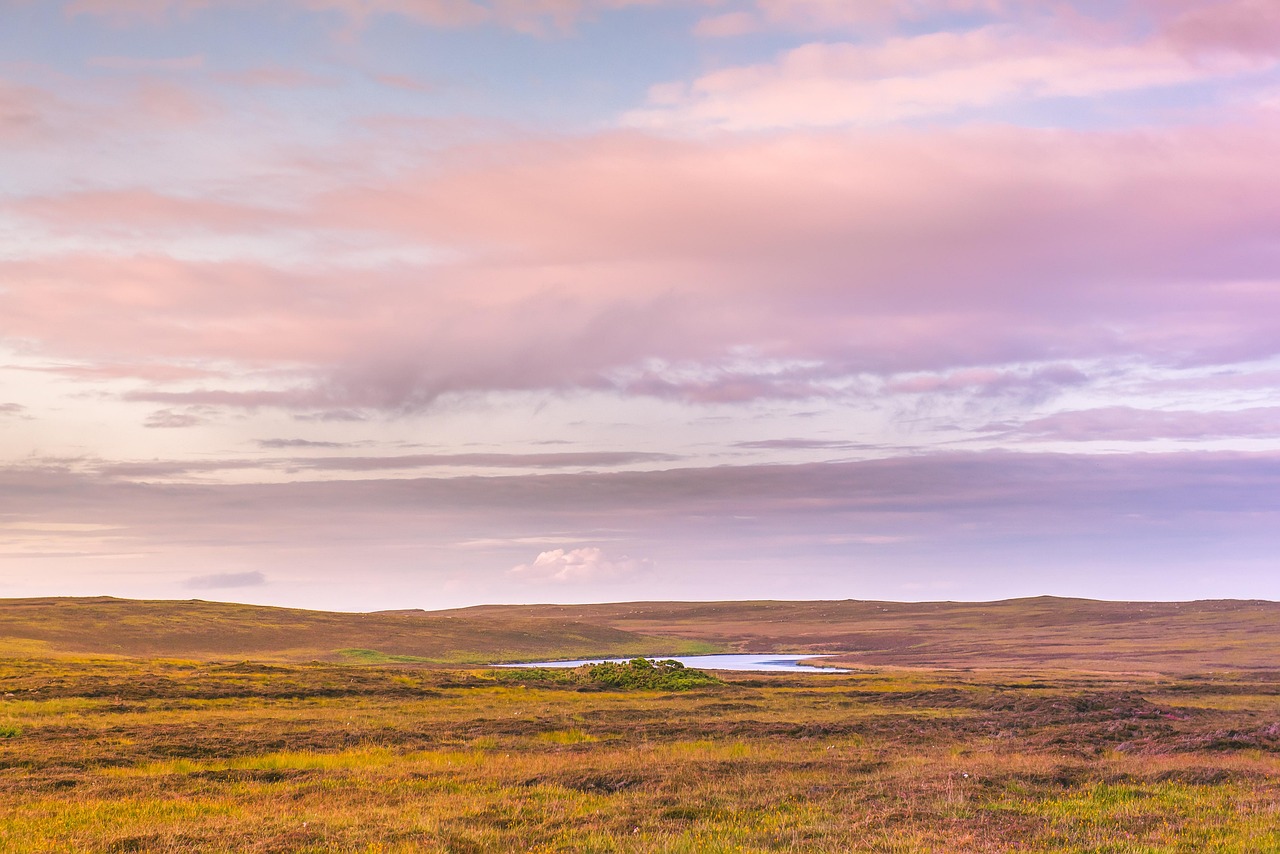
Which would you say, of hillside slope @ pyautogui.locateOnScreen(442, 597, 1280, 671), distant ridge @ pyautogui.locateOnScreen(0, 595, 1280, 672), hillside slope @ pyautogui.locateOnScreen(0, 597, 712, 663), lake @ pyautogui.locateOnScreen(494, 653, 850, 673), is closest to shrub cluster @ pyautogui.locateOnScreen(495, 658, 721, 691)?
lake @ pyautogui.locateOnScreen(494, 653, 850, 673)

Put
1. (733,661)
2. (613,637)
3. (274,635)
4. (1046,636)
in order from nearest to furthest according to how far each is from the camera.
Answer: (733,661) < (274,635) < (1046,636) < (613,637)

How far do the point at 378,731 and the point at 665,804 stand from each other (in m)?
17.2

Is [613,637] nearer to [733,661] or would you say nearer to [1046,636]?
[733,661]

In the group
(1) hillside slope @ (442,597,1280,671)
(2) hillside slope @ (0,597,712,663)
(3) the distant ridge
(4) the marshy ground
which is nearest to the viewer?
(4) the marshy ground

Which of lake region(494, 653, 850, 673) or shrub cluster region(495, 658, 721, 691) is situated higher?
shrub cluster region(495, 658, 721, 691)

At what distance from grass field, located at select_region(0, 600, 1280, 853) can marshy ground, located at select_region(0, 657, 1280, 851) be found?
0.35ft

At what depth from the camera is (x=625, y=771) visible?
24.1 metres

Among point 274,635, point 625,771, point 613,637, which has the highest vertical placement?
point 625,771

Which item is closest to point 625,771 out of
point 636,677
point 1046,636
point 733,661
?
point 636,677

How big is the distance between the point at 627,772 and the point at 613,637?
127897 millimetres

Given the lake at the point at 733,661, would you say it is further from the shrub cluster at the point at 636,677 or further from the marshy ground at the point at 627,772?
the marshy ground at the point at 627,772

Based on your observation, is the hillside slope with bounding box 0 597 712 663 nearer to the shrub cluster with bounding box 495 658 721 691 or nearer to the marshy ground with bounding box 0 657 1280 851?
the shrub cluster with bounding box 495 658 721 691

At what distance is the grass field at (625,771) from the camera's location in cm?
1653

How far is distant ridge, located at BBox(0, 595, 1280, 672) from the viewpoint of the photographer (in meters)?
102
